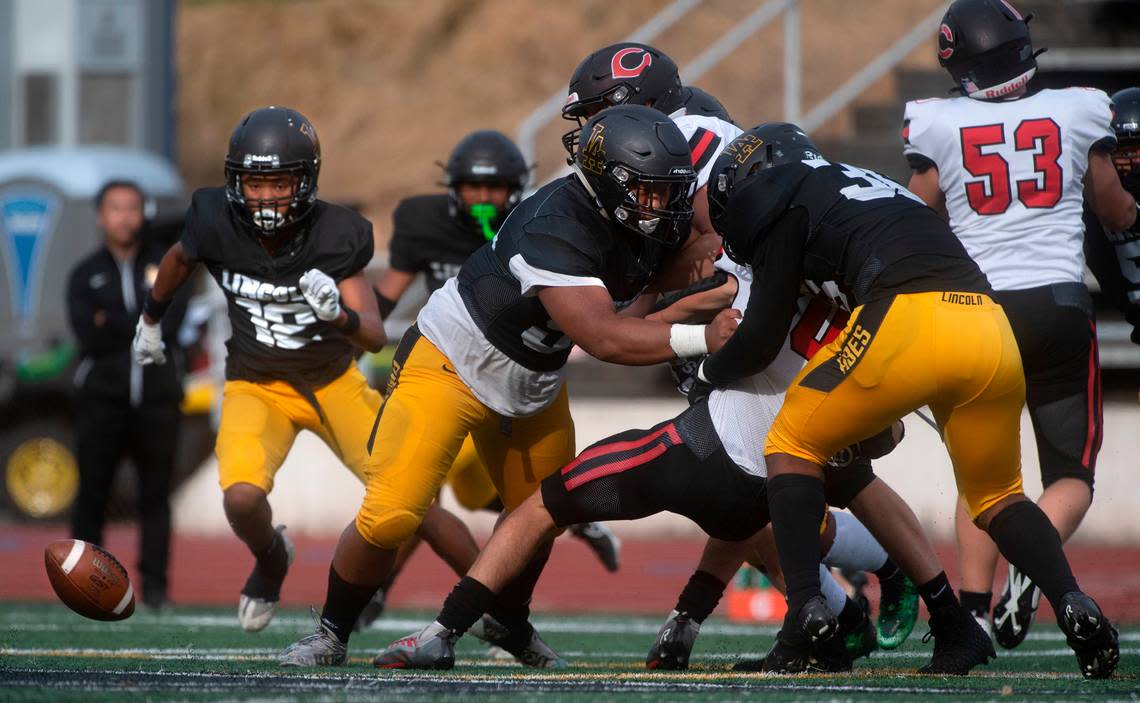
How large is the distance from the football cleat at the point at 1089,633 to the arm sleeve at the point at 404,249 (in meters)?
3.32

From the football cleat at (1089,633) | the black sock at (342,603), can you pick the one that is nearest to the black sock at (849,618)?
the football cleat at (1089,633)

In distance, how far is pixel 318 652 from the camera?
194 inches

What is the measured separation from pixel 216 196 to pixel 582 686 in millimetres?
2750

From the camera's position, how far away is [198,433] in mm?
12938

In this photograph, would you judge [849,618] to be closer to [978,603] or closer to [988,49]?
[978,603]

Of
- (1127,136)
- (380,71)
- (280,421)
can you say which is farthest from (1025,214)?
(380,71)

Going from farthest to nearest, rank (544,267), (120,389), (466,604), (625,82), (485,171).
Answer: (120,389)
(485,171)
(625,82)
(466,604)
(544,267)

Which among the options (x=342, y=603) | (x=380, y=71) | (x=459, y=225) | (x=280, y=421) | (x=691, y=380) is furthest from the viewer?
(x=380, y=71)

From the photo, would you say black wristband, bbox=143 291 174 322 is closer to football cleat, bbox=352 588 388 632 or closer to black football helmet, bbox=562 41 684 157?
football cleat, bbox=352 588 388 632

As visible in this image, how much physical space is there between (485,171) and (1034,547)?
3.01m

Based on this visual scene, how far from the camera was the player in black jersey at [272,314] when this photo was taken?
18.9 ft

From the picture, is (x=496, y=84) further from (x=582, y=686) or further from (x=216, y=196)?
(x=582, y=686)

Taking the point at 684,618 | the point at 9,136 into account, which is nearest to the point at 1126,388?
the point at 684,618

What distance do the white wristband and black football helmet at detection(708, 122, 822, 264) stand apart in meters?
0.23
